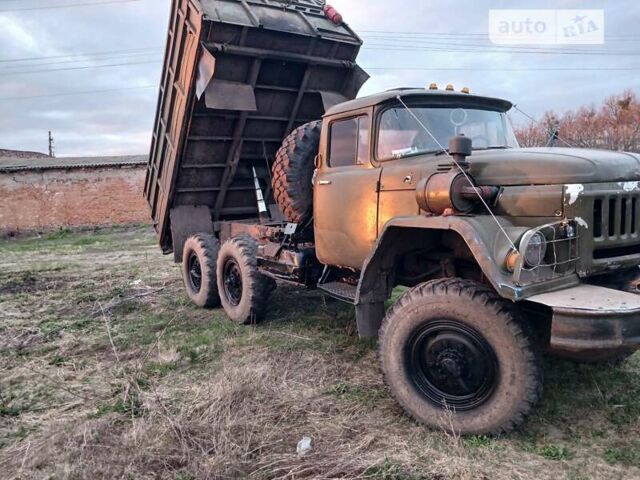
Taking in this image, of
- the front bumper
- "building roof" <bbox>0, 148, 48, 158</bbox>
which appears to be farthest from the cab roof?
"building roof" <bbox>0, 148, 48, 158</bbox>

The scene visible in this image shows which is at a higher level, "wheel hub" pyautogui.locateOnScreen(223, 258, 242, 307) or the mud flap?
the mud flap

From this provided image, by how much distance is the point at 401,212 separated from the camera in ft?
13.0


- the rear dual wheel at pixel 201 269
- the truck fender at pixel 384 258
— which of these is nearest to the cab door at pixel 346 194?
the truck fender at pixel 384 258

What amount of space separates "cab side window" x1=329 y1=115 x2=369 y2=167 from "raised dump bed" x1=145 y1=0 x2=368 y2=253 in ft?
5.47

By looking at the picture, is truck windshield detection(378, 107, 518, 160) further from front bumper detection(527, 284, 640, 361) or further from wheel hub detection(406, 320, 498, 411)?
front bumper detection(527, 284, 640, 361)

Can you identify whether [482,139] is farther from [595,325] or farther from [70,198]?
[70,198]

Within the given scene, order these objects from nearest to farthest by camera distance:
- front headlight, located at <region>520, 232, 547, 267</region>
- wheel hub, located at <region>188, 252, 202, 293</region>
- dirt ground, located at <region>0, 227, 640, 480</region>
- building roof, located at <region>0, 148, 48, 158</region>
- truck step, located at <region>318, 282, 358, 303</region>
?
1. dirt ground, located at <region>0, 227, 640, 480</region>
2. front headlight, located at <region>520, 232, 547, 267</region>
3. truck step, located at <region>318, 282, 358, 303</region>
4. wheel hub, located at <region>188, 252, 202, 293</region>
5. building roof, located at <region>0, 148, 48, 158</region>

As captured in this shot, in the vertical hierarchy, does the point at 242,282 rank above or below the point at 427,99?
below

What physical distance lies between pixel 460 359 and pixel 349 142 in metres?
2.10

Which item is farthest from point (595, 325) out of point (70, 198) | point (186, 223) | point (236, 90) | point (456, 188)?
point (70, 198)

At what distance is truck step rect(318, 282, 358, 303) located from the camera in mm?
4512

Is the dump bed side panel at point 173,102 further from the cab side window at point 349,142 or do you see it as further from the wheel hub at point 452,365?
the wheel hub at point 452,365

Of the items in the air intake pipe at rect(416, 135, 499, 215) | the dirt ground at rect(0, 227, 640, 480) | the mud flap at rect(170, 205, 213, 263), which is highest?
the air intake pipe at rect(416, 135, 499, 215)

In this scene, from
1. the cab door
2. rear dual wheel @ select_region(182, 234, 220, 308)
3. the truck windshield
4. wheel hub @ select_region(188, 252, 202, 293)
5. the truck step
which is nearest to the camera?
the truck windshield
